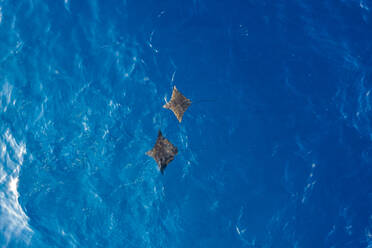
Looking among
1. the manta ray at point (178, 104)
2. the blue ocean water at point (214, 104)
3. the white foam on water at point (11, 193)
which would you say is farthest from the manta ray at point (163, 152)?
the white foam on water at point (11, 193)

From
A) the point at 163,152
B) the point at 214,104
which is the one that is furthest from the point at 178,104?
Result: the point at 163,152

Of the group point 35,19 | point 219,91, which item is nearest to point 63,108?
point 35,19

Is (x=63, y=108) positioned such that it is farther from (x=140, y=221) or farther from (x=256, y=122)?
(x=256, y=122)

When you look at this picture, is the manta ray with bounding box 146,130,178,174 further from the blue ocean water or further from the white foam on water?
the white foam on water

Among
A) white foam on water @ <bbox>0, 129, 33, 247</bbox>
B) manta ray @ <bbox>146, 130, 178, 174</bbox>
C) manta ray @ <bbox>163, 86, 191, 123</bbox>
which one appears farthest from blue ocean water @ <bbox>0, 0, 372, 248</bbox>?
manta ray @ <bbox>146, 130, 178, 174</bbox>

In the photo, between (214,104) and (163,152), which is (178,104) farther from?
(163,152)

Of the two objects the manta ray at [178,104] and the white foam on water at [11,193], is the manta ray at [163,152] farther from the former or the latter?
the white foam on water at [11,193]
